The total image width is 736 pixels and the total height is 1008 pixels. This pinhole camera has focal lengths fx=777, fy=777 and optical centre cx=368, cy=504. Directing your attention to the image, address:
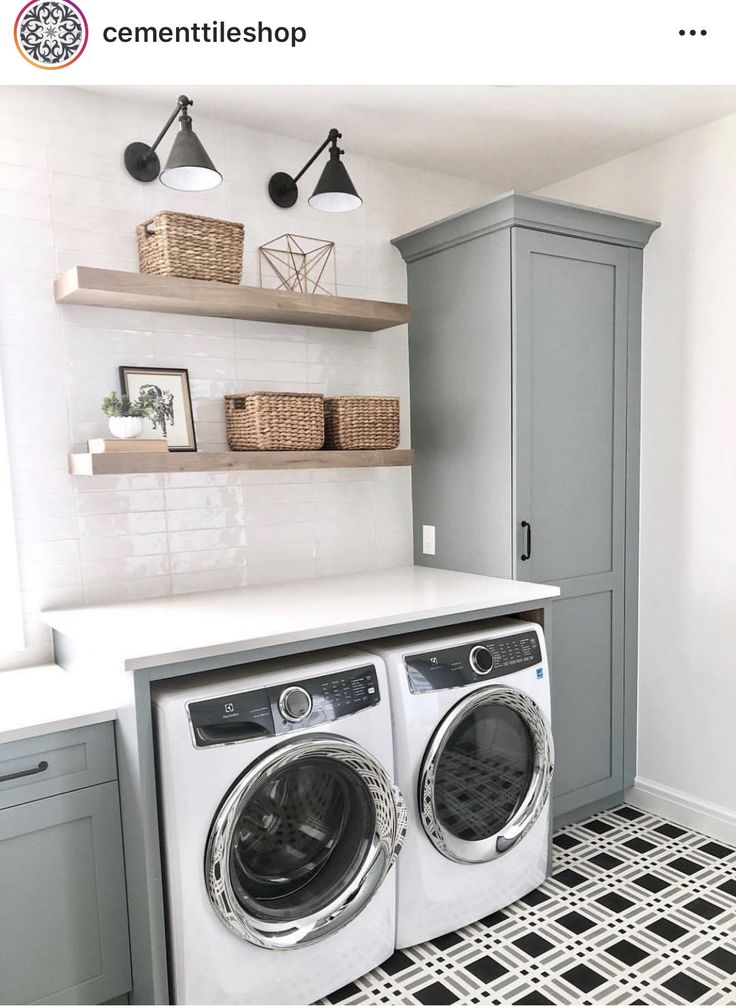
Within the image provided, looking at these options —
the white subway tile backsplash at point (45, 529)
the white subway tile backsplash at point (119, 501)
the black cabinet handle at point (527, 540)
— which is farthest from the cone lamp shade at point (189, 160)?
the black cabinet handle at point (527, 540)

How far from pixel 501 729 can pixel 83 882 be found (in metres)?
1.24

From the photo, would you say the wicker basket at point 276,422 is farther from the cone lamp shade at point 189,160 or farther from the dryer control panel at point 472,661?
the dryer control panel at point 472,661

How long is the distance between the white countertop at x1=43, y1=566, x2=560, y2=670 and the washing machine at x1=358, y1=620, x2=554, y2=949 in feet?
0.37

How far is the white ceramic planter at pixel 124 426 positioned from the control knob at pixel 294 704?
2.94 ft

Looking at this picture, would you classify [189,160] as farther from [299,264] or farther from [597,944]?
[597,944]

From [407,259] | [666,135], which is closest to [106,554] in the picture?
[407,259]

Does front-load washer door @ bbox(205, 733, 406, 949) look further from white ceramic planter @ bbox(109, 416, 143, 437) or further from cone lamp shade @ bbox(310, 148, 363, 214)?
cone lamp shade @ bbox(310, 148, 363, 214)

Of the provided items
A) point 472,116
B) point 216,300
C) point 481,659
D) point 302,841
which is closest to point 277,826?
point 302,841

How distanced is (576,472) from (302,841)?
161 centimetres

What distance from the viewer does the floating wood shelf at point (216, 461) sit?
220cm

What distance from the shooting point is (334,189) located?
2430 millimetres

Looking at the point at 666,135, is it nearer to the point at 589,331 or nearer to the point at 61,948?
the point at 589,331

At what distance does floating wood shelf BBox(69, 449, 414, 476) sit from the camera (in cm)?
220
